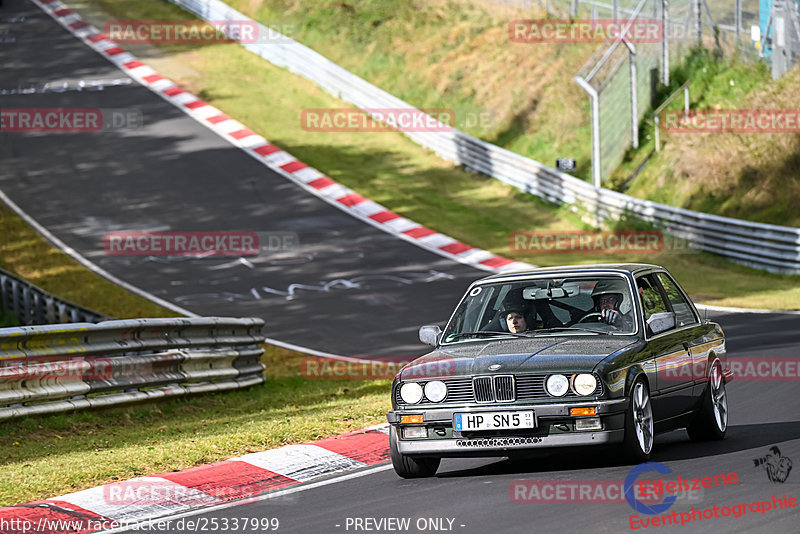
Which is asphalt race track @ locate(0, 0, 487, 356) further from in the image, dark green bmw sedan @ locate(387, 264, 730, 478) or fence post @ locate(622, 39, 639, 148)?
dark green bmw sedan @ locate(387, 264, 730, 478)

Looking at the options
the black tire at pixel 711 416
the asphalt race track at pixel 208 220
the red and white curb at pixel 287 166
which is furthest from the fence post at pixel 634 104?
the black tire at pixel 711 416

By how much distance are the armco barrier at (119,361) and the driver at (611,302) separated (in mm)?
5233

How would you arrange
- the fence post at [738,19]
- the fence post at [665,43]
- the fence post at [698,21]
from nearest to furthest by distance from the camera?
the fence post at [738,19], the fence post at [665,43], the fence post at [698,21]

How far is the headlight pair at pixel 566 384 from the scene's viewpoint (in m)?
7.68

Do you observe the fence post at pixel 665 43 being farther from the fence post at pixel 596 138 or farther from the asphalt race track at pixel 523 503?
the asphalt race track at pixel 523 503

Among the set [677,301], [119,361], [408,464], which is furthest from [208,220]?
[408,464]

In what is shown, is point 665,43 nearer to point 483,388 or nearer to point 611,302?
point 611,302

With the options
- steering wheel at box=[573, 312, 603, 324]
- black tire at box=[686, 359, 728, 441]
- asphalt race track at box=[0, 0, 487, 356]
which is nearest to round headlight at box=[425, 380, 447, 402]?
steering wheel at box=[573, 312, 603, 324]

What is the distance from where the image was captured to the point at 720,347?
9.90 metres

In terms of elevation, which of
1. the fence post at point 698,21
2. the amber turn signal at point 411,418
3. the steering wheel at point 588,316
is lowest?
the amber turn signal at point 411,418

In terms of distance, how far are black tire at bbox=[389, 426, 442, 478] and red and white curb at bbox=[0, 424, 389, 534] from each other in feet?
2.15

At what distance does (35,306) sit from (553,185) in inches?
634

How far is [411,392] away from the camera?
26.5ft

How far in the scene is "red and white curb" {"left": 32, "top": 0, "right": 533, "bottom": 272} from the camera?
87.8 feet
